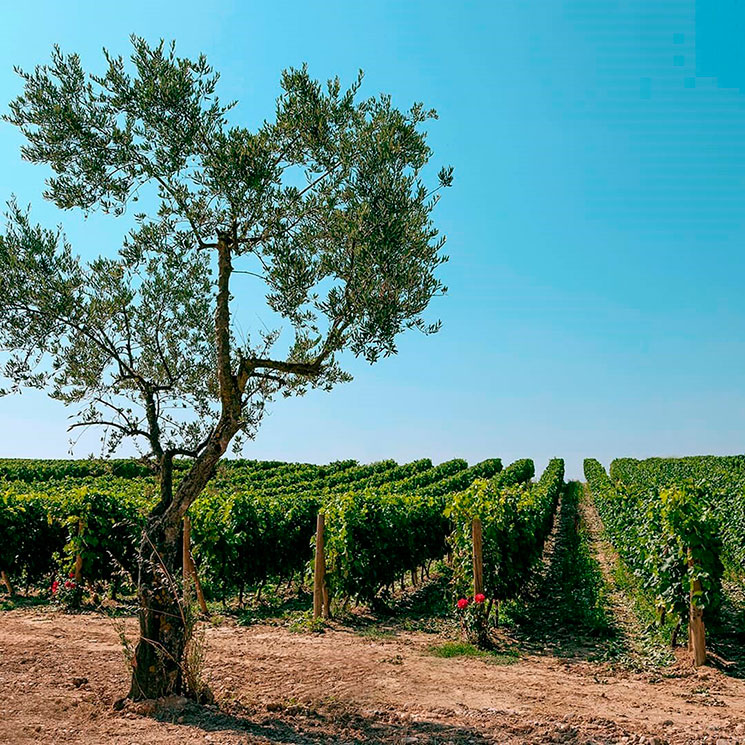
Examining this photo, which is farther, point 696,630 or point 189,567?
point 189,567

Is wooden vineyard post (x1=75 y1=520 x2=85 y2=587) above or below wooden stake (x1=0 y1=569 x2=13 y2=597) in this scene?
above

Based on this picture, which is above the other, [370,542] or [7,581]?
[370,542]

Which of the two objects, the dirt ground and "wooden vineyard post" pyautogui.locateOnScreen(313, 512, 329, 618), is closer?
the dirt ground

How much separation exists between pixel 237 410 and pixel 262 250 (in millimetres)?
1921

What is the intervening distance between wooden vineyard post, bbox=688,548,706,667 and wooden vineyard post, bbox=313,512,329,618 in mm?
6330

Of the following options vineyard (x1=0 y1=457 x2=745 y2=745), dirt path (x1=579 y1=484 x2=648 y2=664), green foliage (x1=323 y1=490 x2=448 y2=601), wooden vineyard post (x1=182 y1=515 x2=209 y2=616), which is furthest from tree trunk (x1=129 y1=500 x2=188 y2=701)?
dirt path (x1=579 y1=484 x2=648 y2=664)

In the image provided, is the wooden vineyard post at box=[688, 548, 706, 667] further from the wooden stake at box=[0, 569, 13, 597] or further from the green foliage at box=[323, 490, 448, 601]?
the wooden stake at box=[0, 569, 13, 597]

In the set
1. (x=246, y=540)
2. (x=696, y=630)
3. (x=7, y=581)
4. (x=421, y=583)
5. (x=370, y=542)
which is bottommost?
(x=7, y=581)

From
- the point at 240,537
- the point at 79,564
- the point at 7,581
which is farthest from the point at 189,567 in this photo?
the point at 7,581

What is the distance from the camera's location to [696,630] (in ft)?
33.3

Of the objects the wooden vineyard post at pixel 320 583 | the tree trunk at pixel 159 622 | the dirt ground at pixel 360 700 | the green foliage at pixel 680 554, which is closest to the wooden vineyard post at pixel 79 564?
the dirt ground at pixel 360 700

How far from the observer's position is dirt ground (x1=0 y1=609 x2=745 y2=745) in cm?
693

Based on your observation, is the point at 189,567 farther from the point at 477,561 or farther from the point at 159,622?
the point at 159,622

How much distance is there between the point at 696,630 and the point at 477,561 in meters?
3.43
